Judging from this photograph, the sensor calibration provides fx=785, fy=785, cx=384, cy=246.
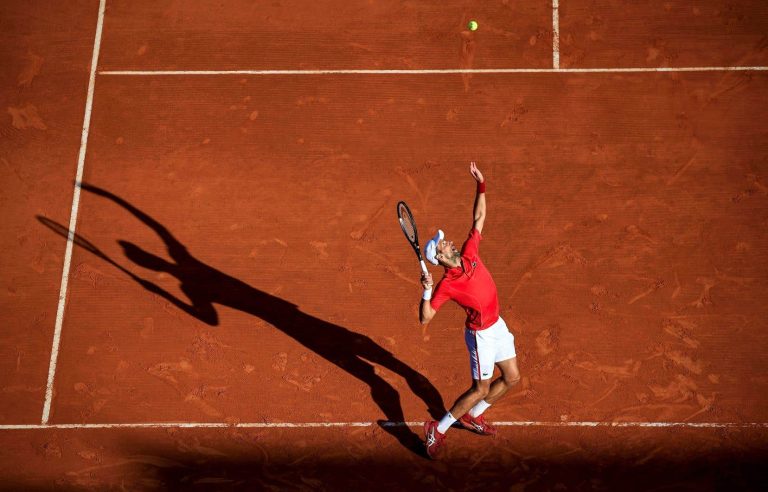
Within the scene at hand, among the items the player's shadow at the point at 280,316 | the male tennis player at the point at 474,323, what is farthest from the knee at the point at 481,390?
the player's shadow at the point at 280,316

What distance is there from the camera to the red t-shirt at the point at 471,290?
737cm

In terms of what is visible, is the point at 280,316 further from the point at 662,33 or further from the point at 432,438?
the point at 662,33

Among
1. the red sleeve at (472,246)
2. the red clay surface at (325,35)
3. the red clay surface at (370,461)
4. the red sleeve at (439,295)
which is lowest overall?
the red clay surface at (370,461)

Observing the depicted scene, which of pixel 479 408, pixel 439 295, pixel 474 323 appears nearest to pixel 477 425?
pixel 479 408

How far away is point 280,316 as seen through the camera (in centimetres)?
931

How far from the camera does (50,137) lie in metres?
10.7

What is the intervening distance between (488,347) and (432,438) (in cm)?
125

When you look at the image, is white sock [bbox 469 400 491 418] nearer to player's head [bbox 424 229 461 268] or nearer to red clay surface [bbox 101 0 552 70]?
player's head [bbox 424 229 461 268]

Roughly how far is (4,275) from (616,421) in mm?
7475

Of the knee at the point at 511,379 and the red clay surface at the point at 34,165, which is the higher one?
the red clay surface at the point at 34,165

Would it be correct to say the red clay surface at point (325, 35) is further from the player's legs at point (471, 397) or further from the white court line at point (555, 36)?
the player's legs at point (471, 397)

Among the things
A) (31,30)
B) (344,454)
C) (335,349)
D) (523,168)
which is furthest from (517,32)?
(31,30)

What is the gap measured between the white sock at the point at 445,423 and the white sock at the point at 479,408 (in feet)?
1.06

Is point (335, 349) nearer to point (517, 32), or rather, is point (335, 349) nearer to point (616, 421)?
point (616, 421)
